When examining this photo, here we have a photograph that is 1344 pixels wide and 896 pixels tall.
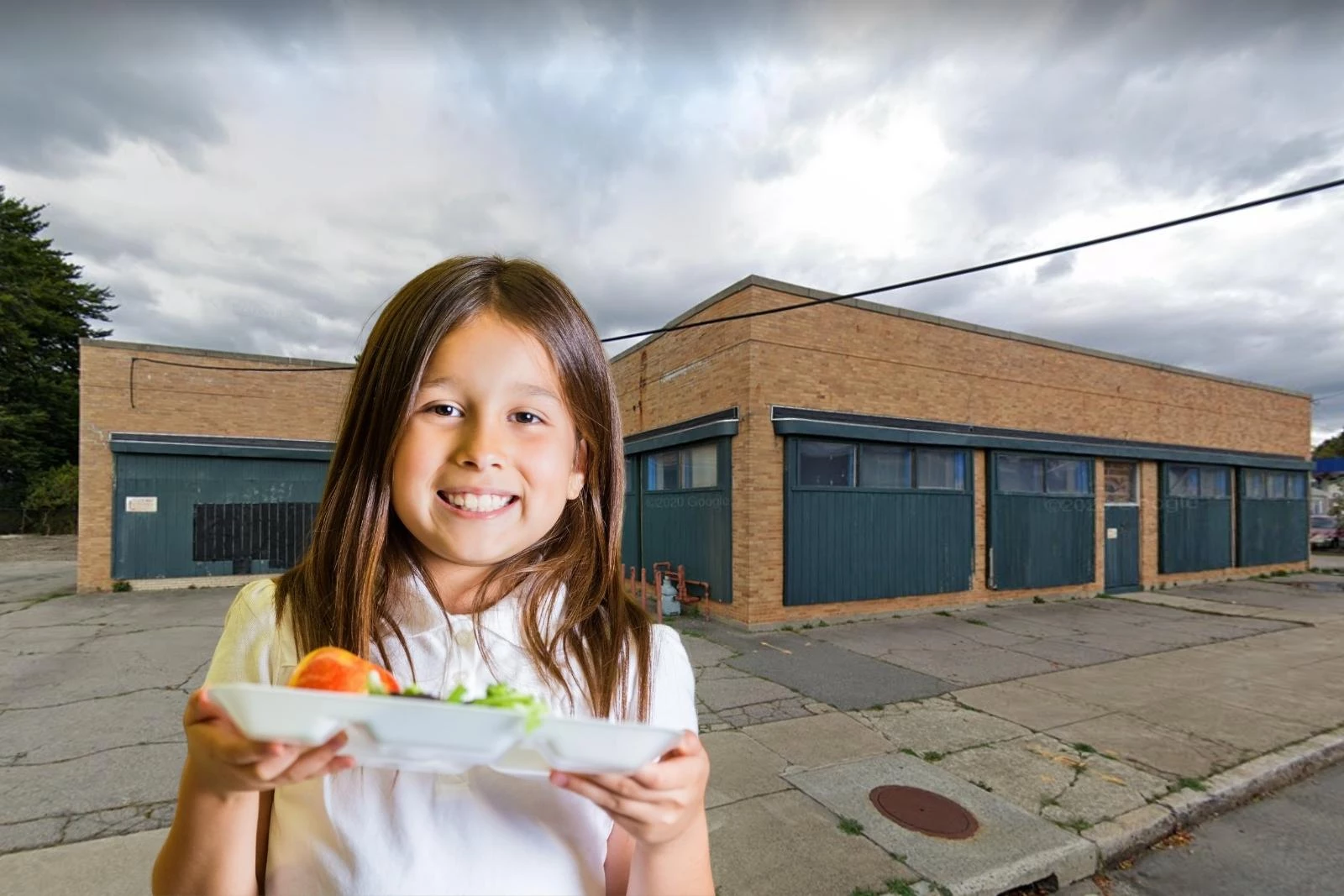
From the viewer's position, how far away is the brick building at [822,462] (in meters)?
9.48

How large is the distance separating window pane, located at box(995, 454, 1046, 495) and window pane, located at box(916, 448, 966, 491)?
99 centimetres

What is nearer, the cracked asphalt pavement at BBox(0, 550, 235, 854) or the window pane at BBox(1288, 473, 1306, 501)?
the cracked asphalt pavement at BBox(0, 550, 235, 854)

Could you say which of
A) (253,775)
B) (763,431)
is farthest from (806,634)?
(253,775)

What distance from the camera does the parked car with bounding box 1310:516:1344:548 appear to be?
28.7 meters

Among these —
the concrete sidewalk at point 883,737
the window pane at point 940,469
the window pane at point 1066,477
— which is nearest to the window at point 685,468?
the concrete sidewalk at point 883,737

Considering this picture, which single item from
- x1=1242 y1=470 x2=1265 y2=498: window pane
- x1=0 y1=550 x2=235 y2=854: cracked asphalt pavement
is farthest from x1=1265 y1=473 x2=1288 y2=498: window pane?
x1=0 y1=550 x2=235 y2=854: cracked asphalt pavement

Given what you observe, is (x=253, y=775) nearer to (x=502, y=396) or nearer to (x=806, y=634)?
(x=502, y=396)

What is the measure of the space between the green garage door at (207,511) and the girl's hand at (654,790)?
1380 cm

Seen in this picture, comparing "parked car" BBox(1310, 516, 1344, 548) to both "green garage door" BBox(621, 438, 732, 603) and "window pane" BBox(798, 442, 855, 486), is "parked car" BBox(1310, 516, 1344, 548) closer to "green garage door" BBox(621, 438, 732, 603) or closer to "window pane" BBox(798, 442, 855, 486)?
"window pane" BBox(798, 442, 855, 486)

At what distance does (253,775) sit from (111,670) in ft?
27.7

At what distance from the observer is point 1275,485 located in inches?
710

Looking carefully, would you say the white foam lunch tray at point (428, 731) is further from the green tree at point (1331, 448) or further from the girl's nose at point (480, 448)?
the green tree at point (1331, 448)

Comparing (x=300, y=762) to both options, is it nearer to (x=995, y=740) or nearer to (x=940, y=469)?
(x=995, y=740)

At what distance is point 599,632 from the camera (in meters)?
1.22
